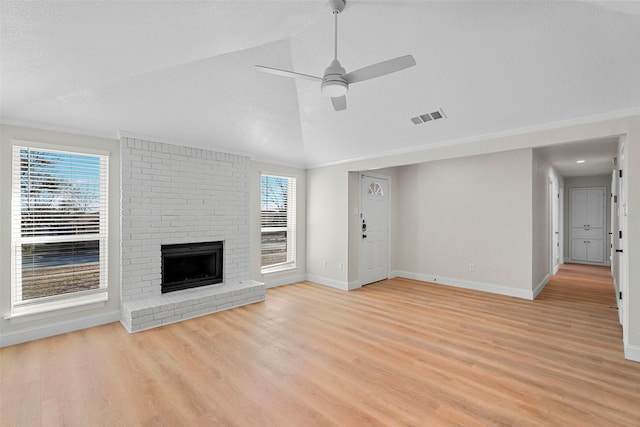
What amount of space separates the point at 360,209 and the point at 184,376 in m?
4.00

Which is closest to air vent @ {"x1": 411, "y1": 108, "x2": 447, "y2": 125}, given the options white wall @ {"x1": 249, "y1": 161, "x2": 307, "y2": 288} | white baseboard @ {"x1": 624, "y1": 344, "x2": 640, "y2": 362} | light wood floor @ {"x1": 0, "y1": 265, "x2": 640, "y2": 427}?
light wood floor @ {"x1": 0, "y1": 265, "x2": 640, "y2": 427}

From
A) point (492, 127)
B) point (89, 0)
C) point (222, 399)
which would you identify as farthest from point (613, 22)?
point (222, 399)

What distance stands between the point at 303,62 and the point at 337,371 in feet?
10.2

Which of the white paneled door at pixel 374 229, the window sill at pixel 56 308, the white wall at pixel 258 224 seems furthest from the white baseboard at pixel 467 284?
the window sill at pixel 56 308

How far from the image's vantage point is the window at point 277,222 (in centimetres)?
556

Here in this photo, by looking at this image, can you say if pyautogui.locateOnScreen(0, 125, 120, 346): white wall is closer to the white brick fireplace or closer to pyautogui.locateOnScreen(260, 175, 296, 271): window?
the white brick fireplace

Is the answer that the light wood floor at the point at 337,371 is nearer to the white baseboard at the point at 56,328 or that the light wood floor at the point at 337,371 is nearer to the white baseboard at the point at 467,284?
the white baseboard at the point at 56,328

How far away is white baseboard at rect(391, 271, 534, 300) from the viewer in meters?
4.85

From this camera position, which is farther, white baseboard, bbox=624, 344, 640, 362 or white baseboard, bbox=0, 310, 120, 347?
white baseboard, bbox=0, 310, 120, 347

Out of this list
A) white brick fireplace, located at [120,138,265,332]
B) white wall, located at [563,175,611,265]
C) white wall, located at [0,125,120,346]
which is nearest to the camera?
white wall, located at [0,125,120,346]

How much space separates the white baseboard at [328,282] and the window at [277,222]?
0.48m

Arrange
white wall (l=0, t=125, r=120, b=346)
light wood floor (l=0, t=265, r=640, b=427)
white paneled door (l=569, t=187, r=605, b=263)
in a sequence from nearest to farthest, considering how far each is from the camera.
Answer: light wood floor (l=0, t=265, r=640, b=427) → white wall (l=0, t=125, r=120, b=346) → white paneled door (l=569, t=187, r=605, b=263)

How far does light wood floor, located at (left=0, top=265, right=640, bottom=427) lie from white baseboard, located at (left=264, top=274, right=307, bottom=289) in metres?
1.35

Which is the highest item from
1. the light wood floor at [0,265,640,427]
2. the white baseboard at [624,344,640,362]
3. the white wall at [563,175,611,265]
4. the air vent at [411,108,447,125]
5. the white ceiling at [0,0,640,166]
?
the white ceiling at [0,0,640,166]
